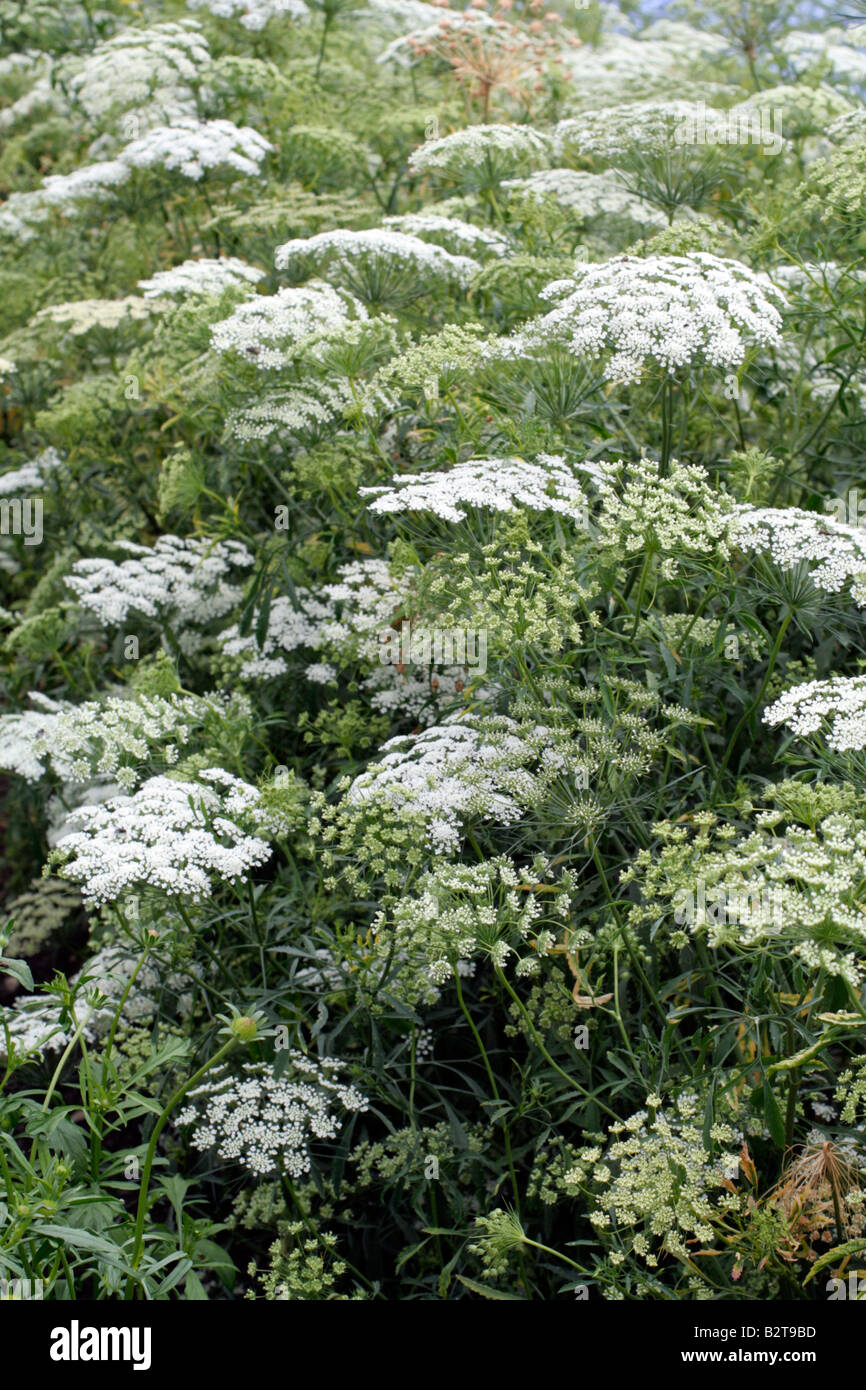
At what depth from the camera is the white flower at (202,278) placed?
19.2 ft

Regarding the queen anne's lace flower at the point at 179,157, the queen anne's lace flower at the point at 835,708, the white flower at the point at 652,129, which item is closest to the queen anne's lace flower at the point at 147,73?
the queen anne's lace flower at the point at 179,157

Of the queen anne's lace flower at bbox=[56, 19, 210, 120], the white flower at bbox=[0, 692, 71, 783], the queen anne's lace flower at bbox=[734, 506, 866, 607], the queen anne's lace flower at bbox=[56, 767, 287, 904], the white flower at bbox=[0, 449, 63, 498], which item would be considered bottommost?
the white flower at bbox=[0, 692, 71, 783]

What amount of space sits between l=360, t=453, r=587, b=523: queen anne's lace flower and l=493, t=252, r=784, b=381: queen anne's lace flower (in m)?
0.45

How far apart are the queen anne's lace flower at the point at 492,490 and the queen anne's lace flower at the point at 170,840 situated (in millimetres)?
1219

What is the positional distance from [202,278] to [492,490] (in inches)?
114

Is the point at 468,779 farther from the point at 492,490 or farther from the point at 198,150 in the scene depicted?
the point at 198,150

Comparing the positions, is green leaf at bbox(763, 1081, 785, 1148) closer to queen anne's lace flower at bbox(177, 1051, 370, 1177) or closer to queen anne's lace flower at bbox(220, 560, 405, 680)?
queen anne's lace flower at bbox(177, 1051, 370, 1177)

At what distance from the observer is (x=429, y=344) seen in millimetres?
4855

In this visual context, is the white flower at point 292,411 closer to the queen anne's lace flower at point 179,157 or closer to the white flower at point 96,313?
the white flower at point 96,313

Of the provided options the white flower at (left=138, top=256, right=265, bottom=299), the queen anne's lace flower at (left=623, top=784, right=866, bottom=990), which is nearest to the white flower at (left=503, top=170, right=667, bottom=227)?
the white flower at (left=138, top=256, right=265, bottom=299)

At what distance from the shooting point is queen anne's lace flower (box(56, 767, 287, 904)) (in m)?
A: 3.79

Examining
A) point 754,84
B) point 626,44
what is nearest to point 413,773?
point 754,84

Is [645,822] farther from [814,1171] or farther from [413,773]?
[814,1171]

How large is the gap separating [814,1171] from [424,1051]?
154 cm
